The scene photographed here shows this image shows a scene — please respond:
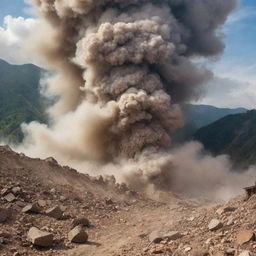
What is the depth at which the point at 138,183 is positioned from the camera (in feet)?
101

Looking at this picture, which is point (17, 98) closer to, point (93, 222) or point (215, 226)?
point (93, 222)

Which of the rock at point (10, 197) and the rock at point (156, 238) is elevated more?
the rock at point (10, 197)

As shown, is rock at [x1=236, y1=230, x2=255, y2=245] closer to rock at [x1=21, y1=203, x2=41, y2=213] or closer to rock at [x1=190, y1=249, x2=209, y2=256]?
rock at [x1=190, y1=249, x2=209, y2=256]

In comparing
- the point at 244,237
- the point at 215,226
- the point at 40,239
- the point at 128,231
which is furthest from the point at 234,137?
the point at 244,237

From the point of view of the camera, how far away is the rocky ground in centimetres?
851

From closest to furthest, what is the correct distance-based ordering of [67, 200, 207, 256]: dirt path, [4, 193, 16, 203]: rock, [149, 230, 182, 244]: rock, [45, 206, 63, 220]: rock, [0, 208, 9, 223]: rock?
[149, 230, 182, 244]: rock
[67, 200, 207, 256]: dirt path
[0, 208, 9, 223]: rock
[45, 206, 63, 220]: rock
[4, 193, 16, 203]: rock

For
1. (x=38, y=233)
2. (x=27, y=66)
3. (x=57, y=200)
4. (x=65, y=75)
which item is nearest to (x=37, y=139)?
(x=65, y=75)

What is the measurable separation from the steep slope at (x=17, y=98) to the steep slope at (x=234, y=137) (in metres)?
39.0

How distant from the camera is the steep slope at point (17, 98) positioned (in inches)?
3775

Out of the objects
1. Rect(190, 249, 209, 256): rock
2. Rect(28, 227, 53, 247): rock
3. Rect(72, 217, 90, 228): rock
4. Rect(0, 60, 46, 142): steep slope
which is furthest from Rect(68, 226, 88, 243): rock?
Rect(0, 60, 46, 142): steep slope

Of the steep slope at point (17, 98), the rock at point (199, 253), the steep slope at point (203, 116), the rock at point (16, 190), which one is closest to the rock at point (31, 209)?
the rock at point (16, 190)

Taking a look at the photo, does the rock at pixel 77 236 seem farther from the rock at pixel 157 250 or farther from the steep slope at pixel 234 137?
the steep slope at pixel 234 137

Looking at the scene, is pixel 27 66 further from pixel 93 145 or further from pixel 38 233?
pixel 38 233

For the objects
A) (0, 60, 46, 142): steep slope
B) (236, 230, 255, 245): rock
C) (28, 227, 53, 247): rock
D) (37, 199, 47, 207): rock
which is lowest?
(236, 230, 255, 245): rock
